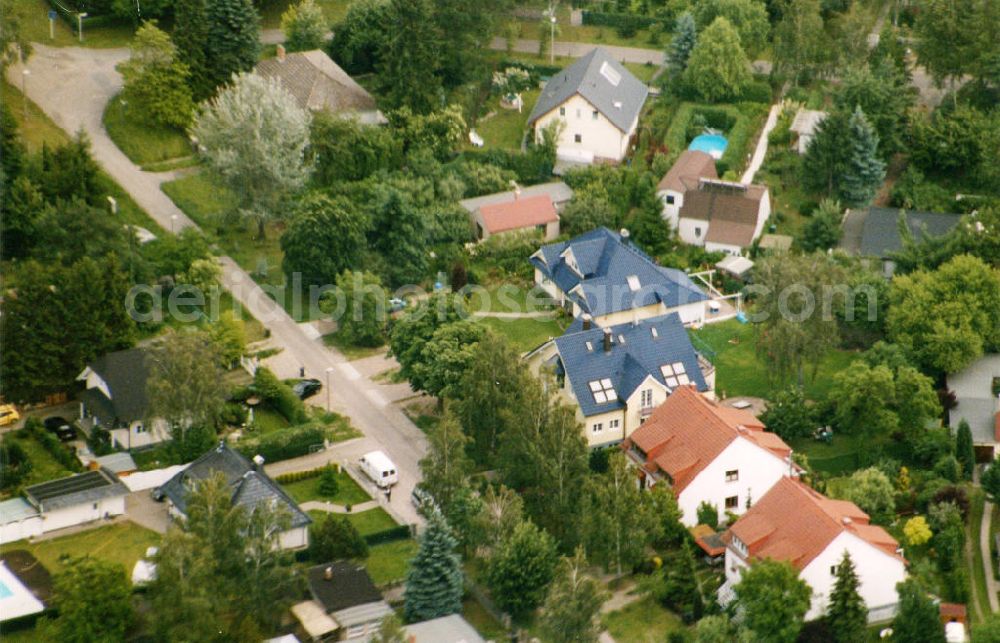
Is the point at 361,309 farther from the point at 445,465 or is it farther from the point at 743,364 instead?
the point at 743,364

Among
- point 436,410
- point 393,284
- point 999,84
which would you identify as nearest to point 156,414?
point 436,410

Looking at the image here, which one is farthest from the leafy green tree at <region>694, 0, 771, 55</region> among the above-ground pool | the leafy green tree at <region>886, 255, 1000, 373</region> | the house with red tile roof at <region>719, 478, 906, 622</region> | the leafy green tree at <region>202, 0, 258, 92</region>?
the house with red tile roof at <region>719, 478, 906, 622</region>

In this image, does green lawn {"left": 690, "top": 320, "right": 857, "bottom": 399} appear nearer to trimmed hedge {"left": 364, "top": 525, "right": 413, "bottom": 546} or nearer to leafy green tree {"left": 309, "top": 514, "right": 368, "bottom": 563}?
trimmed hedge {"left": 364, "top": 525, "right": 413, "bottom": 546}

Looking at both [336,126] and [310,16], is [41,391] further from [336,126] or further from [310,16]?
[310,16]

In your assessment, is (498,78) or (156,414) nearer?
(156,414)

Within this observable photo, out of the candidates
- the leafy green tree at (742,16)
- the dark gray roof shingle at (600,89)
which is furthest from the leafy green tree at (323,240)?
the leafy green tree at (742,16)

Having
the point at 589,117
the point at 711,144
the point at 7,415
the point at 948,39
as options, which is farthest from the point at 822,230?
the point at 7,415
